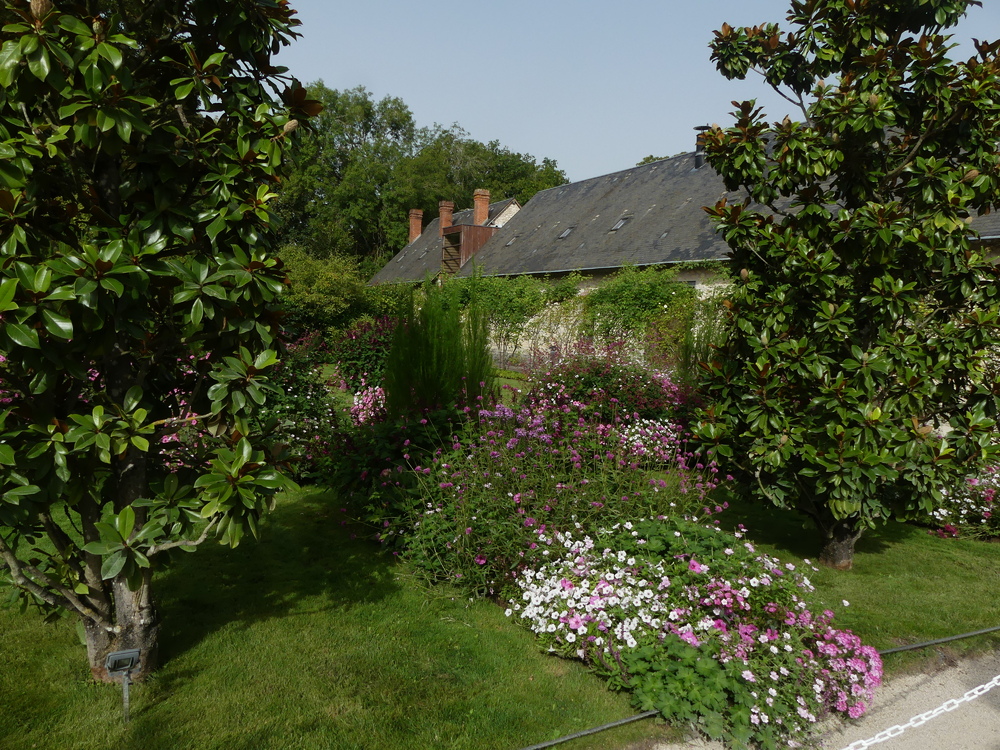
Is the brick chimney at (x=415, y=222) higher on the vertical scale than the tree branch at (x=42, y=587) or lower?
higher

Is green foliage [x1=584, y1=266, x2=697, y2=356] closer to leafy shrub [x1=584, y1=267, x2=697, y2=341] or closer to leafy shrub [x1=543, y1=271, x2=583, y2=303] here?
leafy shrub [x1=584, y1=267, x2=697, y2=341]

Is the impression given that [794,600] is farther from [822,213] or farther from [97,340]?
[97,340]

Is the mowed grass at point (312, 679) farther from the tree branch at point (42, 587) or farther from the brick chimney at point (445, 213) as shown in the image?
the brick chimney at point (445, 213)

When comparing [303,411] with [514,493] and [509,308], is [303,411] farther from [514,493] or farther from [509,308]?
[509,308]

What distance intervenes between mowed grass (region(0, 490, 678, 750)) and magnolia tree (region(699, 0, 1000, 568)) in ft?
8.95

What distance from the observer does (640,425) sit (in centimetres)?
809

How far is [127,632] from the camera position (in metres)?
3.37

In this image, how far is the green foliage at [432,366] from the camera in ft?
22.6

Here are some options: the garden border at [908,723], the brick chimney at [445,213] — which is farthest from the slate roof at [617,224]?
the garden border at [908,723]

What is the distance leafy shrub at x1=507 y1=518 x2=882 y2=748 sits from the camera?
336 cm

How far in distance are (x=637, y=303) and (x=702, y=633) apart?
14251mm

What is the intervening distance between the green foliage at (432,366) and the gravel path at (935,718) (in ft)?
14.2

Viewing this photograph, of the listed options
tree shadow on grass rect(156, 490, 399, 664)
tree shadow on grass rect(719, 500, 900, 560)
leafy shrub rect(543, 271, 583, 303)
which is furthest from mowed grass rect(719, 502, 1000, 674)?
leafy shrub rect(543, 271, 583, 303)

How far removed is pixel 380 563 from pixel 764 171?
485cm
